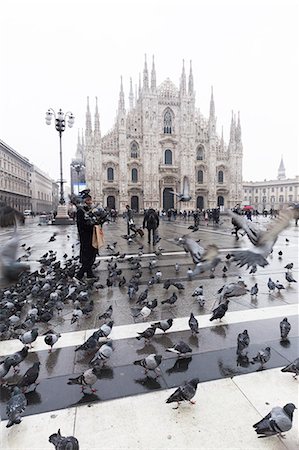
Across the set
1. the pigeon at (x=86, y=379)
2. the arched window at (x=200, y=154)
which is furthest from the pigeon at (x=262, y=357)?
the arched window at (x=200, y=154)

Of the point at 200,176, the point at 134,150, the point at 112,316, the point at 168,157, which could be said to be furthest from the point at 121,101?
the point at 112,316

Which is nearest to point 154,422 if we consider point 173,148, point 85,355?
point 85,355

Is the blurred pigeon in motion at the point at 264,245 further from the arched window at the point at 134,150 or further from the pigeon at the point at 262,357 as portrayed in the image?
the arched window at the point at 134,150

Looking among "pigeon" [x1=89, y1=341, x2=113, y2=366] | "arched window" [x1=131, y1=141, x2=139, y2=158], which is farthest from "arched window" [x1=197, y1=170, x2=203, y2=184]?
"pigeon" [x1=89, y1=341, x2=113, y2=366]

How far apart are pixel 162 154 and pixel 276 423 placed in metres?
54.1

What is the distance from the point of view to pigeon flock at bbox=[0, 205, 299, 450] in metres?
2.23

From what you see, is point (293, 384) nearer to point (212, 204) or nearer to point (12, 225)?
point (12, 225)

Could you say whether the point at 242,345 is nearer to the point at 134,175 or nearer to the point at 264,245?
the point at 264,245

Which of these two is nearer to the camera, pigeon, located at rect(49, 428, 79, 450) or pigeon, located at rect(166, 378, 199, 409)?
pigeon, located at rect(49, 428, 79, 450)

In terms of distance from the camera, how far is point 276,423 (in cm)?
190

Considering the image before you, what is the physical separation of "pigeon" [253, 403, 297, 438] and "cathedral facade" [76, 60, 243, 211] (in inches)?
1914

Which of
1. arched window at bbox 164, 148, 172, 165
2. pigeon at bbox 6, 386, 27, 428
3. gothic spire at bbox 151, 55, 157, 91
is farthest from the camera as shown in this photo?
arched window at bbox 164, 148, 172, 165

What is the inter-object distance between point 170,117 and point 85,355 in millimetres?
55711

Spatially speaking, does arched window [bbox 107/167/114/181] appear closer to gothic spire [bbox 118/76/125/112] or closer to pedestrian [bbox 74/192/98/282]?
gothic spire [bbox 118/76/125/112]
